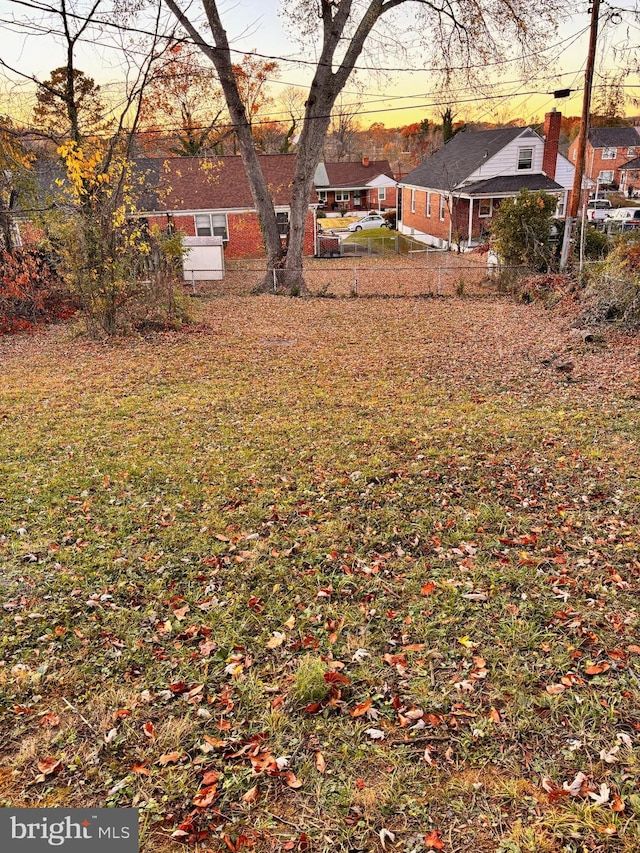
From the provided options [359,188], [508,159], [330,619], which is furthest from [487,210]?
[330,619]

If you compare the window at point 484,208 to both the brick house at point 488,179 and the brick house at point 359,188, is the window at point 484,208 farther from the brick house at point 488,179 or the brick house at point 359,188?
the brick house at point 359,188

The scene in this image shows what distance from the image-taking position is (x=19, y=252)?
14930 millimetres

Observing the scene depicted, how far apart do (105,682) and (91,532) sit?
1840 mm

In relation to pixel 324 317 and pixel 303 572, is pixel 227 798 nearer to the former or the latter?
pixel 303 572

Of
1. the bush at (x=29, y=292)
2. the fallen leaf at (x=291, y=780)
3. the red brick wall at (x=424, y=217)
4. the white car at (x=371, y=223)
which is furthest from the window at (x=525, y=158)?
the fallen leaf at (x=291, y=780)

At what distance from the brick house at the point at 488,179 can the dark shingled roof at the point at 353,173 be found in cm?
2179

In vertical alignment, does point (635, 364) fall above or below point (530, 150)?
below

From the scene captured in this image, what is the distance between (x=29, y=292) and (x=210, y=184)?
16.9 m

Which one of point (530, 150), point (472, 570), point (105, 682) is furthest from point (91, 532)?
point (530, 150)

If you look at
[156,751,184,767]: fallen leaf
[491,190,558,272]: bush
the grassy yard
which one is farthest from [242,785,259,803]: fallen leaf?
[491,190,558,272]: bush

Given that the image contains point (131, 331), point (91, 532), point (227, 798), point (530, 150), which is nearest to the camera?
point (227, 798)

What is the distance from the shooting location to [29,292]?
47.9ft

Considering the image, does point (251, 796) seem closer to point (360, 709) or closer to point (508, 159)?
point (360, 709)

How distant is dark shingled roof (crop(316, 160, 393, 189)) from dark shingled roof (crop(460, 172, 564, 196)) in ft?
83.8
